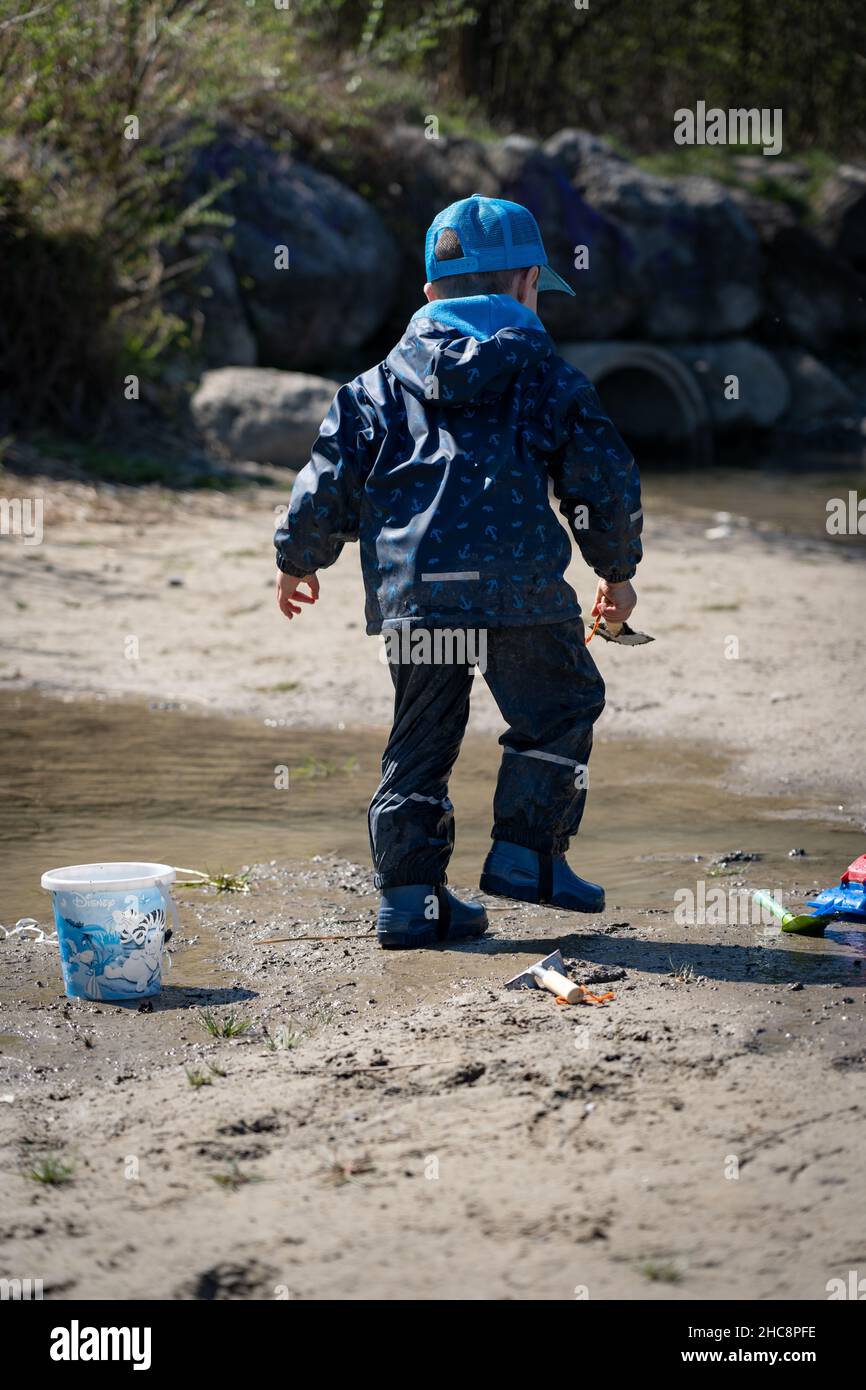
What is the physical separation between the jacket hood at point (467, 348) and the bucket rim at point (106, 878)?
45.9 inches

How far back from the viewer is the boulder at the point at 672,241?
1555 centimetres

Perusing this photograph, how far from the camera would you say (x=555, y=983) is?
314cm

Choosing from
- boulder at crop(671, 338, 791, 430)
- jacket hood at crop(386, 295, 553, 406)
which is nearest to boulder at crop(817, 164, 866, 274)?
boulder at crop(671, 338, 791, 430)

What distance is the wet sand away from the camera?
2227mm

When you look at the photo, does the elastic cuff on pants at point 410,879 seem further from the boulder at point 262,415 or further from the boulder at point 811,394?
the boulder at point 811,394

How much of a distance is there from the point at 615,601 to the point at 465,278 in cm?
80

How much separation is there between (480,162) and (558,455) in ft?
40.4

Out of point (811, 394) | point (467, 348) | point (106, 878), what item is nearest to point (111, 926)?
point (106, 878)

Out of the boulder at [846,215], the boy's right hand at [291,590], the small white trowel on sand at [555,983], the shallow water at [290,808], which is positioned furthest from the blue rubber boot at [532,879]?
the boulder at [846,215]

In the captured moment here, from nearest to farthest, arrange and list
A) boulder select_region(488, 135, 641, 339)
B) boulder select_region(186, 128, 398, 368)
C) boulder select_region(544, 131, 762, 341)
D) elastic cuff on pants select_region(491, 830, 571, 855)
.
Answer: elastic cuff on pants select_region(491, 830, 571, 855)
boulder select_region(186, 128, 398, 368)
boulder select_region(488, 135, 641, 339)
boulder select_region(544, 131, 762, 341)

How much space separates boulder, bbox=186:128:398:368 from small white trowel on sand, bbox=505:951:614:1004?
32.5 ft

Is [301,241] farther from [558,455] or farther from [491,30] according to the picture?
[558,455]

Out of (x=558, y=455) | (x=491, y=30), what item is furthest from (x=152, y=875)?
(x=491, y=30)

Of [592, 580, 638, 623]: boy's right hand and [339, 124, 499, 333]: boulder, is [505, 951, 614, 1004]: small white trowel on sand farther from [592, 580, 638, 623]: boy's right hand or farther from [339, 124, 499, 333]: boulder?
[339, 124, 499, 333]: boulder
